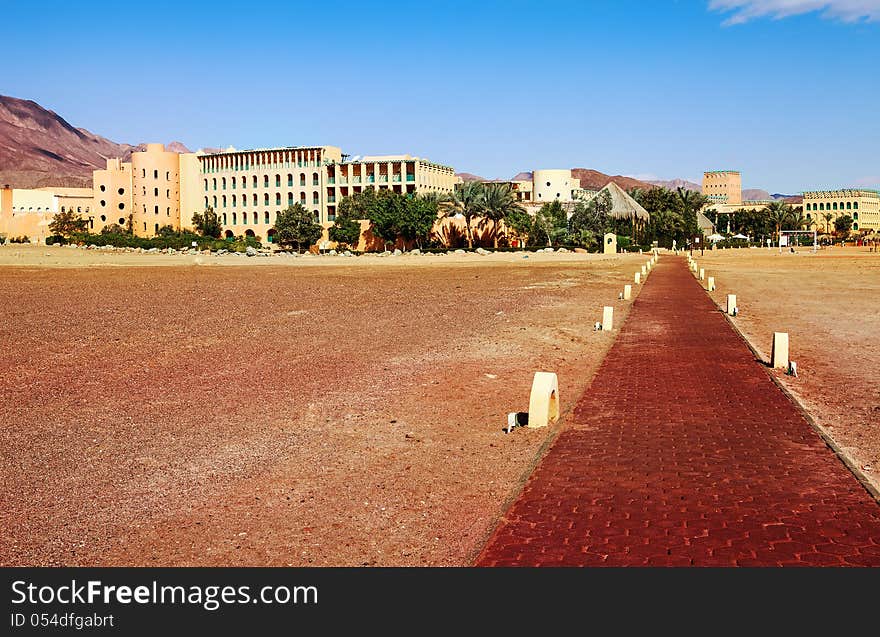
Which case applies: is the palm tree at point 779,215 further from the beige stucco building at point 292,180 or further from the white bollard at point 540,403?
the white bollard at point 540,403

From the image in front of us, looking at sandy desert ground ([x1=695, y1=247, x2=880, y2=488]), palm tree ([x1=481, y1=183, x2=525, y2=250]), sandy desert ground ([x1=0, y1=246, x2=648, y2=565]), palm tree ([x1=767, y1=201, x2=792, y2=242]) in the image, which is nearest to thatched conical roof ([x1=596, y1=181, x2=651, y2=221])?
palm tree ([x1=481, y1=183, x2=525, y2=250])

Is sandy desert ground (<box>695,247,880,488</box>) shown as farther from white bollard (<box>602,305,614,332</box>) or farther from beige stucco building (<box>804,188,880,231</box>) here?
beige stucco building (<box>804,188,880,231</box>)

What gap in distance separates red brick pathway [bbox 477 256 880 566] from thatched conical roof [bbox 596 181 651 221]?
7985cm

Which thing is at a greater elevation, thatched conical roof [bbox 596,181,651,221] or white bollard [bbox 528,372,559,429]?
thatched conical roof [bbox 596,181,651,221]

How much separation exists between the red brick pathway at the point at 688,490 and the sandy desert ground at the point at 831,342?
1.51 feet

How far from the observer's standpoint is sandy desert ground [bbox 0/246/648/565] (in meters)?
6.11

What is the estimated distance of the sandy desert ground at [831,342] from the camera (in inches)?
381

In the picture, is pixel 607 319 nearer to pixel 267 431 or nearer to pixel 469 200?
pixel 267 431

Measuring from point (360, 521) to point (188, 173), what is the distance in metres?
125

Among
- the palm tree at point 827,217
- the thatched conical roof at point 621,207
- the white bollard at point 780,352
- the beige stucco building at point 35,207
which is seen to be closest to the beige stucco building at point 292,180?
the beige stucco building at point 35,207

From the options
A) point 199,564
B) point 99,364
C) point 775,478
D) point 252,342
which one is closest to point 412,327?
point 252,342

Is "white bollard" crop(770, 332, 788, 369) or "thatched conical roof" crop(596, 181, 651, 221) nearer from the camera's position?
"white bollard" crop(770, 332, 788, 369)

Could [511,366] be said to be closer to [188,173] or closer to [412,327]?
[412,327]

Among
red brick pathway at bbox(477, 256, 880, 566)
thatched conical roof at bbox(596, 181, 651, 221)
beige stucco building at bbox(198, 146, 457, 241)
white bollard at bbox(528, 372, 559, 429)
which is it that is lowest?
red brick pathway at bbox(477, 256, 880, 566)
